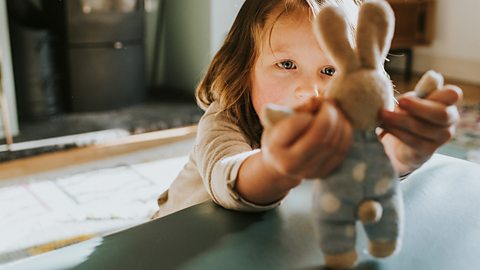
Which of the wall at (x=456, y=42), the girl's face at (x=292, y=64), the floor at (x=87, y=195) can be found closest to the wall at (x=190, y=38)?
the floor at (x=87, y=195)

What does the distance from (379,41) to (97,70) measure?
2.34 m

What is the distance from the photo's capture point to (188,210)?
2.02 feet

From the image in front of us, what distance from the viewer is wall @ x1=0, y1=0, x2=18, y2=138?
221 cm

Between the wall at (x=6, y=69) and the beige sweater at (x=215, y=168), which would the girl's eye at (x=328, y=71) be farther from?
the wall at (x=6, y=69)

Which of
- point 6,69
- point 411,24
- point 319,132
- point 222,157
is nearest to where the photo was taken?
point 319,132

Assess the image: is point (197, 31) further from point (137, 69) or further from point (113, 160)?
point (113, 160)

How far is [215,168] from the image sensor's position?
2.08ft

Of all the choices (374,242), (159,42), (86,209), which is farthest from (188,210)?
(159,42)

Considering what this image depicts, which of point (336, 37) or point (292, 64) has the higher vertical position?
point (336, 37)

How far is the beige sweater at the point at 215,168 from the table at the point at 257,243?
24 millimetres

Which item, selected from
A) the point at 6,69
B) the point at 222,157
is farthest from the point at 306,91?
the point at 6,69

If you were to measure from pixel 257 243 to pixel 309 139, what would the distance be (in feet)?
0.69

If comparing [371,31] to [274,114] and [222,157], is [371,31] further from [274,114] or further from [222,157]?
[222,157]

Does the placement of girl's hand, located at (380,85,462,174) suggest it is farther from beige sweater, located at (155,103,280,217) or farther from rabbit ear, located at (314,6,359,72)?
beige sweater, located at (155,103,280,217)
